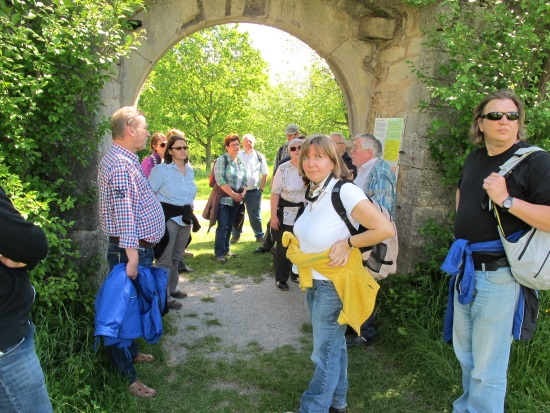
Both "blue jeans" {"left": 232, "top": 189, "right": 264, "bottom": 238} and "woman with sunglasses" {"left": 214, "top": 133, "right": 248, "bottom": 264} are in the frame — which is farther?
"blue jeans" {"left": 232, "top": 189, "right": 264, "bottom": 238}

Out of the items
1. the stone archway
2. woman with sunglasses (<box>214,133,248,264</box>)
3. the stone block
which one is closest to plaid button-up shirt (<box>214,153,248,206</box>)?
woman with sunglasses (<box>214,133,248,264</box>)

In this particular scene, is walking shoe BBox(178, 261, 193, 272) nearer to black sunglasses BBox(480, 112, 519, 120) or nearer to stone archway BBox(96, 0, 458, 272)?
stone archway BBox(96, 0, 458, 272)

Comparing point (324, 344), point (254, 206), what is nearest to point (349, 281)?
point (324, 344)

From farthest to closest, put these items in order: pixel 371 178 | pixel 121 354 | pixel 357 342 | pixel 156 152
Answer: pixel 156 152 < pixel 357 342 < pixel 371 178 < pixel 121 354

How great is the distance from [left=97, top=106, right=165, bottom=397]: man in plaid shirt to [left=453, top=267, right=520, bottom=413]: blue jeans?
1.97m

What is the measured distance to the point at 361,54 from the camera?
495 cm

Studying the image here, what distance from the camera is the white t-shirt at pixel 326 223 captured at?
2385 mm

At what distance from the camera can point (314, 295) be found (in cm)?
257

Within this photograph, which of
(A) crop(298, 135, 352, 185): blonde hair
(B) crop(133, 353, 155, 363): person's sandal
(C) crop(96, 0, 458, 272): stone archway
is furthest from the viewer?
(C) crop(96, 0, 458, 272): stone archway

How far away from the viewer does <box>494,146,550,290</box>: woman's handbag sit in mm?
2027

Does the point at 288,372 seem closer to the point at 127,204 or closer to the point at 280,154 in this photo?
the point at 127,204

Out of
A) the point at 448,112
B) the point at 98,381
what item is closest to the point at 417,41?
the point at 448,112

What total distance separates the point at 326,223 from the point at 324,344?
0.69 metres

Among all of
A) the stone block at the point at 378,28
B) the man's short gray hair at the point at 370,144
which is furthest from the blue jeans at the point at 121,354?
the stone block at the point at 378,28
